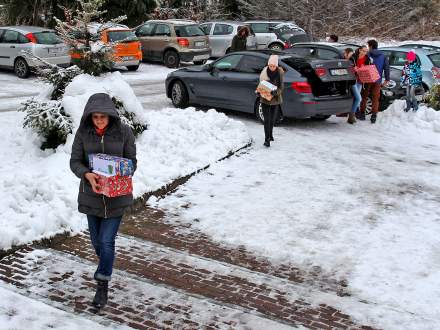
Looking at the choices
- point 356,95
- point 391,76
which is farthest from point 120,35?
point 356,95

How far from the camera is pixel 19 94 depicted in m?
15.2

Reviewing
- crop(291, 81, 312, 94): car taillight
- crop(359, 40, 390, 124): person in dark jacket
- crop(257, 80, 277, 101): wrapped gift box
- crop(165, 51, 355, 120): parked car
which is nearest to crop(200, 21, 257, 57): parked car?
crop(165, 51, 355, 120): parked car

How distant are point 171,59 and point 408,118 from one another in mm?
12086

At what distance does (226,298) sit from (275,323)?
584 millimetres

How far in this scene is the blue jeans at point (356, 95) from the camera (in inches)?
491

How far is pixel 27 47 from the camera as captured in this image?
18.3 metres

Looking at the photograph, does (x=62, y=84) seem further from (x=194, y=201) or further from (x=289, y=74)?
(x=289, y=74)

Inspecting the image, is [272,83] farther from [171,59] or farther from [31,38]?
[171,59]

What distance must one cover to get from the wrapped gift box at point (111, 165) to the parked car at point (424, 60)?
1209 cm

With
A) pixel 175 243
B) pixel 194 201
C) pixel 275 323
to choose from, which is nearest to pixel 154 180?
pixel 194 201

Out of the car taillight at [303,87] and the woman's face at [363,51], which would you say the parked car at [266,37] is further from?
the car taillight at [303,87]

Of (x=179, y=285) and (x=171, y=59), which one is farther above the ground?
(x=171, y=59)

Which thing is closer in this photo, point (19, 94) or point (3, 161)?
point (3, 161)

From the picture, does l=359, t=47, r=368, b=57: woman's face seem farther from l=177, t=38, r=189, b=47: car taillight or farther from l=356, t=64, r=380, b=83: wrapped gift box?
l=177, t=38, r=189, b=47: car taillight
